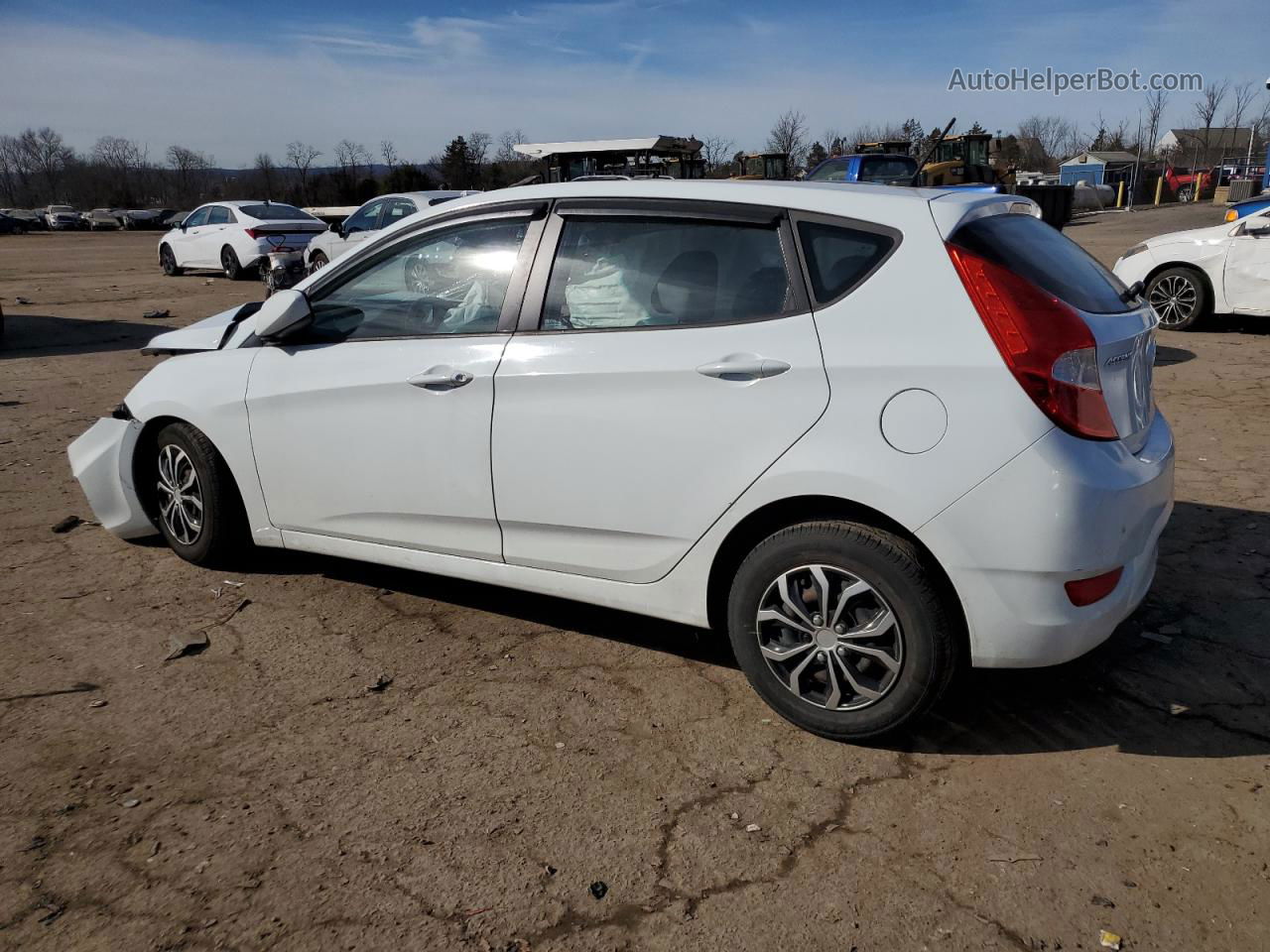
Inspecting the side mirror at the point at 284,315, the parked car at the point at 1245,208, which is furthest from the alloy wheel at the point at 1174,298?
the side mirror at the point at 284,315

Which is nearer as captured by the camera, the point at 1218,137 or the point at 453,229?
the point at 453,229

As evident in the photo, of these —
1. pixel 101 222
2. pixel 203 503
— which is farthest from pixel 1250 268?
pixel 101 222

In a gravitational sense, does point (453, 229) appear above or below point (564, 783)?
above

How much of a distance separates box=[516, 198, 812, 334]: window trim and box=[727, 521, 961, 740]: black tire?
0.73m

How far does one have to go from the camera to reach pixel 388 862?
262 cm

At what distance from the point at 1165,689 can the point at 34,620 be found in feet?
14.5

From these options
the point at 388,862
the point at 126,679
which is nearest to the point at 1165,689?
the point at 388,862

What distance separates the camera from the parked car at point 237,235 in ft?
62.3

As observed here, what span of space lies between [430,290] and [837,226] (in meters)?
1.62

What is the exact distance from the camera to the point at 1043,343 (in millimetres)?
2752

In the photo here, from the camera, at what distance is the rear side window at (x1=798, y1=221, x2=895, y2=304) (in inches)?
118

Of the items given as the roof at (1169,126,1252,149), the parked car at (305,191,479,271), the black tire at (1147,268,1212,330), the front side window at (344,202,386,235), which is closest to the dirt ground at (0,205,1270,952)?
the black tire at (1147,268,1212,330)

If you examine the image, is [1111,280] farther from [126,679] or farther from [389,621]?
[126,679]

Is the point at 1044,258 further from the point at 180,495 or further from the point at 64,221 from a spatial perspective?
the point at 64,221
